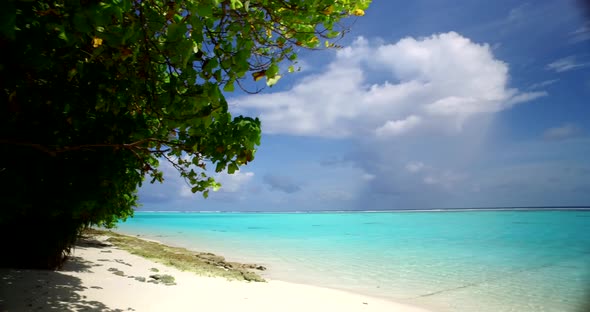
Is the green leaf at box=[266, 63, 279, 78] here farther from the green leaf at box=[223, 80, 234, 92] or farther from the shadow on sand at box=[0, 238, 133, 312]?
the shadow on sand at box=[0, 238, 133, 312]

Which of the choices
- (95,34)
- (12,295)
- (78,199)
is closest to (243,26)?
(95,34)

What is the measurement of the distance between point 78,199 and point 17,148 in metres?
1.12

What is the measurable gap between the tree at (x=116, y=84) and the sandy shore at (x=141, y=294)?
148cm

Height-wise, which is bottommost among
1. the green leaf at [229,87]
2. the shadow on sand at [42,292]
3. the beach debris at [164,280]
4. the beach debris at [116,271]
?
the beach debris at [164,280]

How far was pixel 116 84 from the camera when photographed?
4172mm

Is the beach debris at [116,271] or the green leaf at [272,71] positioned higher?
the green leaf at [272,71]

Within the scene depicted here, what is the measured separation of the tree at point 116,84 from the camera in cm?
280

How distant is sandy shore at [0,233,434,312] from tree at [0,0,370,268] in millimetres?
1484

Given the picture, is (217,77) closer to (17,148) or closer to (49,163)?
(17,148)

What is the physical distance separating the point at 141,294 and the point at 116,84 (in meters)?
4.60

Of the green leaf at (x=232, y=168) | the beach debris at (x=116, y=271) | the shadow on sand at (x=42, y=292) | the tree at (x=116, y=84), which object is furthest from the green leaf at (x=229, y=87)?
the beach debris at (x=116, y=271)

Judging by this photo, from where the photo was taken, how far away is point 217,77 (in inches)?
127

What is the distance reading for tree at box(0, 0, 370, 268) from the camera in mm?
2805

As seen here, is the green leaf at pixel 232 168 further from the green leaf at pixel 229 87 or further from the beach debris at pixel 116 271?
the beach debris at pixel 116 271
